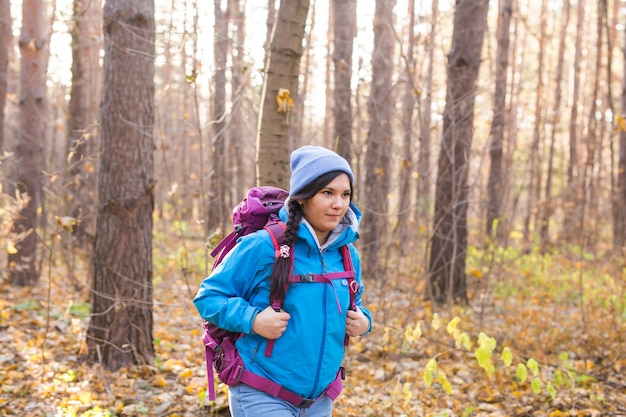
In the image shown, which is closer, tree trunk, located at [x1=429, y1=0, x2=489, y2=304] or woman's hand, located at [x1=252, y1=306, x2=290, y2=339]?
woman's hand, located at [x1=252, y1=306, x2=290, y2=339]

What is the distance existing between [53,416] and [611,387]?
15.6ft

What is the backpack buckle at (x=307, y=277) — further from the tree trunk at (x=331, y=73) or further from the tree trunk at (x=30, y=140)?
the tree trunk at (x=30, y=140)

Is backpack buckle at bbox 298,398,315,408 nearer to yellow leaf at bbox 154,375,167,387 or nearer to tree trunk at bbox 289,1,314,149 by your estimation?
yellow leaf at bbox 154,375,167,387

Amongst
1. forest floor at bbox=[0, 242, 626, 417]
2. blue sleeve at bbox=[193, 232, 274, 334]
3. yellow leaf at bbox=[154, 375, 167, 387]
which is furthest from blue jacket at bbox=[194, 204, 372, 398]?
yellow leaf at bbox=[154, 375, 167, 387]

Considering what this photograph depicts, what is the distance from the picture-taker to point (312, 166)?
254cm

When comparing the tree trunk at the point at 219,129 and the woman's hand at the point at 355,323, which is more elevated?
the tree trunk at the point at 219,129

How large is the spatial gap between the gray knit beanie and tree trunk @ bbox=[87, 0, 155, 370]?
316 cm

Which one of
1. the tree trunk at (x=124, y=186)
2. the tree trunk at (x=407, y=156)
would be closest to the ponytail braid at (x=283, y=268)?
the tree trunk at (x=124, y=186)

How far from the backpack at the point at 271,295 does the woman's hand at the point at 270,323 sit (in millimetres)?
48

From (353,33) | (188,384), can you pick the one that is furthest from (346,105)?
(188,384)

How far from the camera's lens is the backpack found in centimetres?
244

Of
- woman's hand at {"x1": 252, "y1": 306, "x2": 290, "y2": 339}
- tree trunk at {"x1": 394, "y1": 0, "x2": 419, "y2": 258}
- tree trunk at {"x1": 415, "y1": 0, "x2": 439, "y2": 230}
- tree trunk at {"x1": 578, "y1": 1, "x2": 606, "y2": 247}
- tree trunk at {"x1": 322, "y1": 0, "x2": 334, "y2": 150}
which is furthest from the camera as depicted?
tree trunk at {"x1": 322, "y1": 0, "x2": 334, "y2": 150}

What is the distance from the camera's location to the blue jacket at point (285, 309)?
7.99 ft

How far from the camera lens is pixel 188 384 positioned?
5.40 metres
